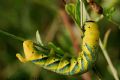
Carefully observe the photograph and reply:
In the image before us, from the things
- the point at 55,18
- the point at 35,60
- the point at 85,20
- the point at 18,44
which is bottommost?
the point at 18,44

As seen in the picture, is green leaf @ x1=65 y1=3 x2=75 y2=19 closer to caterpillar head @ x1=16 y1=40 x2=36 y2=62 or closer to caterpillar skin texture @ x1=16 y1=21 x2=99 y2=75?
caterpillar skin texture @ x1=16 y1=21 x2=99 y2=75

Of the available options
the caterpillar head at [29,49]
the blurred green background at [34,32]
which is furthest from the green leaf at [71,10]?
the blurred green background at [34,32]

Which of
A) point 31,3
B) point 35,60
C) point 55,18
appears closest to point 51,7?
point 55,18

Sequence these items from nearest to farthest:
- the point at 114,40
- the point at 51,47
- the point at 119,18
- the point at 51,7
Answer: the point at 51,47 < the point at 119,18 < the point at 51,7 < the point at 114,40

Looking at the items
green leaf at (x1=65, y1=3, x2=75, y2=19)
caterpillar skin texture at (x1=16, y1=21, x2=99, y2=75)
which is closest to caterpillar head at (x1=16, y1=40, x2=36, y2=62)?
caterpillar skin texture at (x1=16, y1=21, x2=99, y2=75)

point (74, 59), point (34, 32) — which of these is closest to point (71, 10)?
point (74, 59)

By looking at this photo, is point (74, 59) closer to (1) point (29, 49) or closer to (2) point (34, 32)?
(1) point (29, 49)

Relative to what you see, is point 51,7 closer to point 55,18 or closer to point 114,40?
point 55,18
